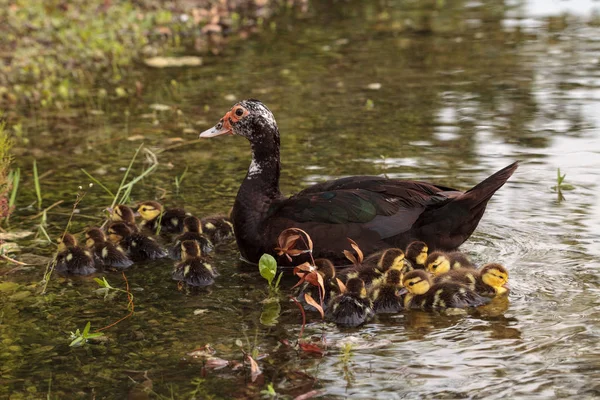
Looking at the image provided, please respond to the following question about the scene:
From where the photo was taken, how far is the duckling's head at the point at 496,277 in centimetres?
572

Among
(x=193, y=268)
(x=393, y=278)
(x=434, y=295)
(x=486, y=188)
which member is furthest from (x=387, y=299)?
(x=193, y=268)

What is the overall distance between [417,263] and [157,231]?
214 cm

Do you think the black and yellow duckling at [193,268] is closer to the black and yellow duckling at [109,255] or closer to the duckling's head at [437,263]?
the black and yellow duckling at [109,255]

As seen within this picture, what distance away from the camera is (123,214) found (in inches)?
292

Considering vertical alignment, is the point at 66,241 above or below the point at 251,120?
below

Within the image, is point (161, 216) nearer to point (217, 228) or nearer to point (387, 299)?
point (217, 228)

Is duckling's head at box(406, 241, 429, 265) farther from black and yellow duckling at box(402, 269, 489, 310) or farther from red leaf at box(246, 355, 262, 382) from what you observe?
red leaf at box(246, 355, 262, 382)

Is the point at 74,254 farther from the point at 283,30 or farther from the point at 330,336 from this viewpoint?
the point at 283,30

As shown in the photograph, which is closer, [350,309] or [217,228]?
[350,309]

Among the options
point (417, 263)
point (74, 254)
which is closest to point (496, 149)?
point (417, 263)

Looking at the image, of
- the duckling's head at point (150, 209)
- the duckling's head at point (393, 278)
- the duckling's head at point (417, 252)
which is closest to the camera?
the duckling's head at point (393, 278)

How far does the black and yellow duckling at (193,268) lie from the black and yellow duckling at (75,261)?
2.01ft

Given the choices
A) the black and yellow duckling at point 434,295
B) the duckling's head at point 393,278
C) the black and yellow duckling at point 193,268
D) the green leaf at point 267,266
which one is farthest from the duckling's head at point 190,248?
the black and yellow duckling at point 434,295

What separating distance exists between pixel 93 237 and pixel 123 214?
52cm
